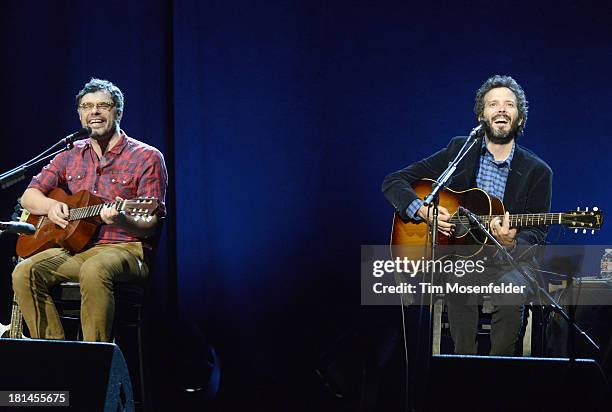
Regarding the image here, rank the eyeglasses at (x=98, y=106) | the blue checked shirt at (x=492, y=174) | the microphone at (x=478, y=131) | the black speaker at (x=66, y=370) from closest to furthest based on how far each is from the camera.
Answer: the black speaker at (x=66, y=370), the microphone at (x=478, y=131), the blue checked shirt at (x=492, y=174), the eyeglasses at (x=98, y=106)

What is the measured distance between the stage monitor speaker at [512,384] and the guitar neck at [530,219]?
4.80 feet

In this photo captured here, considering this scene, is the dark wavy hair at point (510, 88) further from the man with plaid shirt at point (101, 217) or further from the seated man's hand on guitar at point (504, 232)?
the man with plaid shirt at point (101, 217)

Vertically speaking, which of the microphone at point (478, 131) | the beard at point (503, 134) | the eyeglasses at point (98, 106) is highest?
the eyeglasses at point (98, 106)

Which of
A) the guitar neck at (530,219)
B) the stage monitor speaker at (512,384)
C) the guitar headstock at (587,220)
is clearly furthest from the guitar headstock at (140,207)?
the guitar headstock at (587,220)

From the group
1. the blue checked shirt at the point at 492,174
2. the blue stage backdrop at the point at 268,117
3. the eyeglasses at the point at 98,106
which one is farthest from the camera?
the blue stage backdrop at the point at 268,117

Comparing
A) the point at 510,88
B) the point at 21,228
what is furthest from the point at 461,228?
the point at 21,228

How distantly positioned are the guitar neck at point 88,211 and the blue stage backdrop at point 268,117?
3.10 ft

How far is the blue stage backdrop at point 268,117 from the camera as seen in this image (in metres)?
4.78

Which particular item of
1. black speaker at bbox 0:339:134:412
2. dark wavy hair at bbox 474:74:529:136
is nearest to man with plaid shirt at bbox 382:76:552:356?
dark wavy hair at bbox 474:74:529:136

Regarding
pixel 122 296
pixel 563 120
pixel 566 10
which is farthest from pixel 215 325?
pixel 566 10

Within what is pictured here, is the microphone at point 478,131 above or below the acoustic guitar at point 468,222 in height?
above

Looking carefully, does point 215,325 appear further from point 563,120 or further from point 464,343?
point 563,120

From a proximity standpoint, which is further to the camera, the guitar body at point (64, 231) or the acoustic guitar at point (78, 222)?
the guitar body at point (64, 231)

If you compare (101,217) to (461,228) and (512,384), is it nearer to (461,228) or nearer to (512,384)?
(461,228)
